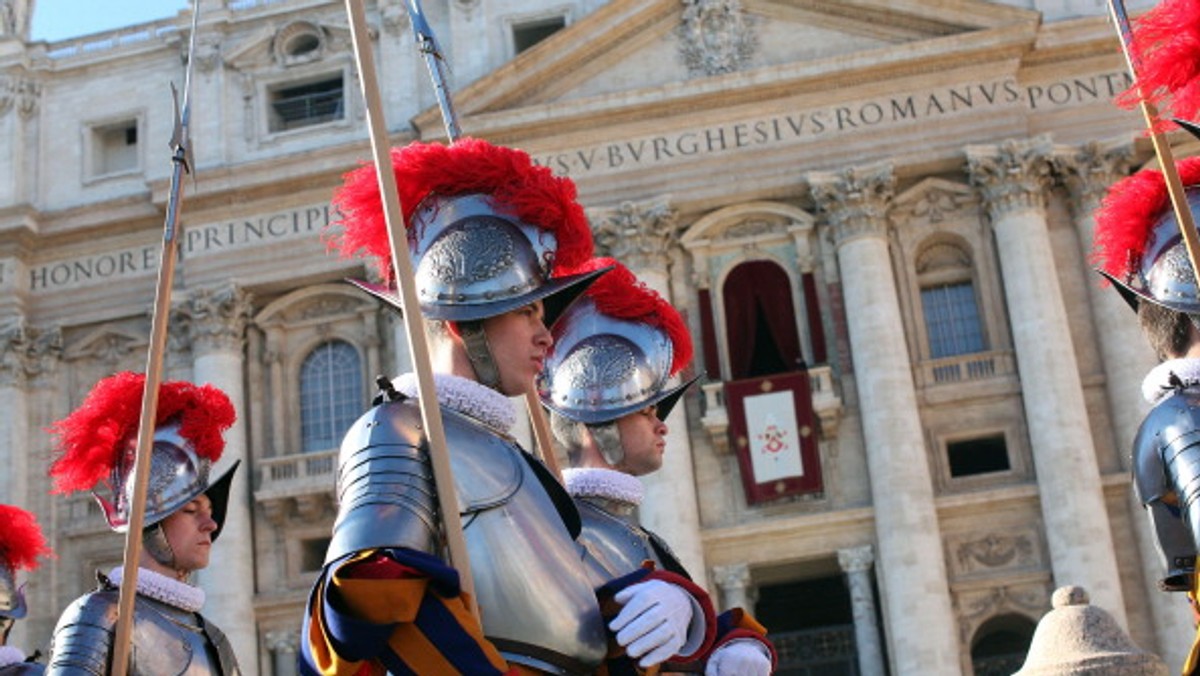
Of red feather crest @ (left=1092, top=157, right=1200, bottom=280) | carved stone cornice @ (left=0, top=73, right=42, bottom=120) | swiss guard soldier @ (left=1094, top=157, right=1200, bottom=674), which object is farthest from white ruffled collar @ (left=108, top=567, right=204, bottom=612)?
carved stone cornice @ (left=0, top=73, right=42, bottom=120)

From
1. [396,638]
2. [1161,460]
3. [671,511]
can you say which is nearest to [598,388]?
[1161,460]

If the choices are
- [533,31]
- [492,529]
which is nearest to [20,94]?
[533,31]

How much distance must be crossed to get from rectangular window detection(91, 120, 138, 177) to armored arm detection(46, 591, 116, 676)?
24.8m

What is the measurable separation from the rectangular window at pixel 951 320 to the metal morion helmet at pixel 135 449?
64.4 ft

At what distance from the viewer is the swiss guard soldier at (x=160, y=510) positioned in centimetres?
690

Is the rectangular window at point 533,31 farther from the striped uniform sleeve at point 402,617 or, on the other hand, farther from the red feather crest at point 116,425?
the striped uniform sleeve at point 402,617

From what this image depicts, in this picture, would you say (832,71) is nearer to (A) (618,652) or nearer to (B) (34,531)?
(B) (34,531)

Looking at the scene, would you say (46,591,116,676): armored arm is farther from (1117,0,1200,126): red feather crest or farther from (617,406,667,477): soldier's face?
(1117,0,1200,126): red feather crest

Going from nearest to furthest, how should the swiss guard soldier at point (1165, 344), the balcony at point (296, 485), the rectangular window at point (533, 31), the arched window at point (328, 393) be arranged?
the swiss guard soldier at point (1165, 344) → the balcony at point (296, 485) → the arched window at point (328, 393) → the rectangular window at point (533, 31)

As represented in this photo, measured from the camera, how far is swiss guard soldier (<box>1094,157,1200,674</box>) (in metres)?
5.38

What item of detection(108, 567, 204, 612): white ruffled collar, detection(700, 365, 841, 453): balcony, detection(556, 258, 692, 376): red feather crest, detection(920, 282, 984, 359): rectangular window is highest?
detection(920, 282, 984, 359): rectangular window

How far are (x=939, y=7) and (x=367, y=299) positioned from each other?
10635 mm

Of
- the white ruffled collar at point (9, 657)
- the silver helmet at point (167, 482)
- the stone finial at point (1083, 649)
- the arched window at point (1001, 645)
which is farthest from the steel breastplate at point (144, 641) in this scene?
the arched window at point (1001, 645)

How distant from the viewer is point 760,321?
87.1 feet
